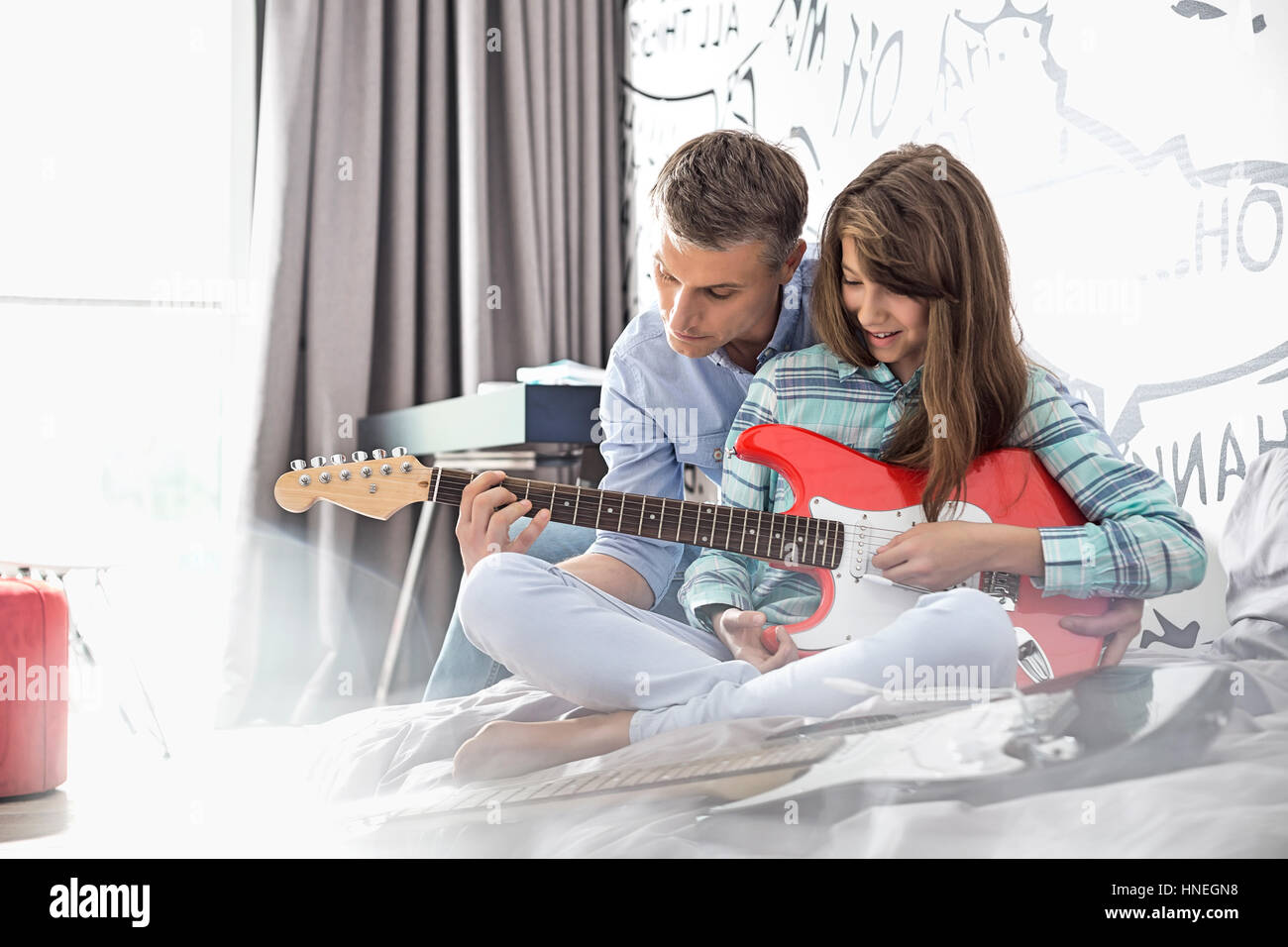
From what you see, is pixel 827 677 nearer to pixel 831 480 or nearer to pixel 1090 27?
pixel 831 480

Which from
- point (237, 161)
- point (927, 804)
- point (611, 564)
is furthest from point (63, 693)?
point (237, 161)

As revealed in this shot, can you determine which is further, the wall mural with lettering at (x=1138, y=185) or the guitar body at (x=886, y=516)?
the wall mural with lettering at (x=1138, y=185)

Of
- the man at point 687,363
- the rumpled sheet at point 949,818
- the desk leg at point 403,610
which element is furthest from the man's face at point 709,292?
the desk leg at point 403,610

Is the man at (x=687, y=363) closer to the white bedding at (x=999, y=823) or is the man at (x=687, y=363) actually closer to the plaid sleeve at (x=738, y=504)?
the plaid sleeve at (x=738, y=504)

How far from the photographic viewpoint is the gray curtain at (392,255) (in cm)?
218

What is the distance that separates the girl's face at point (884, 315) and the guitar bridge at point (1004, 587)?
0.22 metres

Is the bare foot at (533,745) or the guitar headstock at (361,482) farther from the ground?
the guitar headstock at (361,482)

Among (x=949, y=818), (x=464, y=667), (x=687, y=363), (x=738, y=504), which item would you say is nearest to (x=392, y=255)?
(x=687, y=363)

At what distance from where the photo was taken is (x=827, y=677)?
830mm

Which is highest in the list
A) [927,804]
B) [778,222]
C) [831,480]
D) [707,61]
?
[707,61]

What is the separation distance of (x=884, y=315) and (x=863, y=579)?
0.84ft

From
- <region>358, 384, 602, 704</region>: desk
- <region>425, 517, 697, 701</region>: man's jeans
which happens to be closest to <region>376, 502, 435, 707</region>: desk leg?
<region>358, 384, 602, 704</region>: desk

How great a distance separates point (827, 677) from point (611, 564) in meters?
0.40

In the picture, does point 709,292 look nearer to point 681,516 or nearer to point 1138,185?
point 681,516
